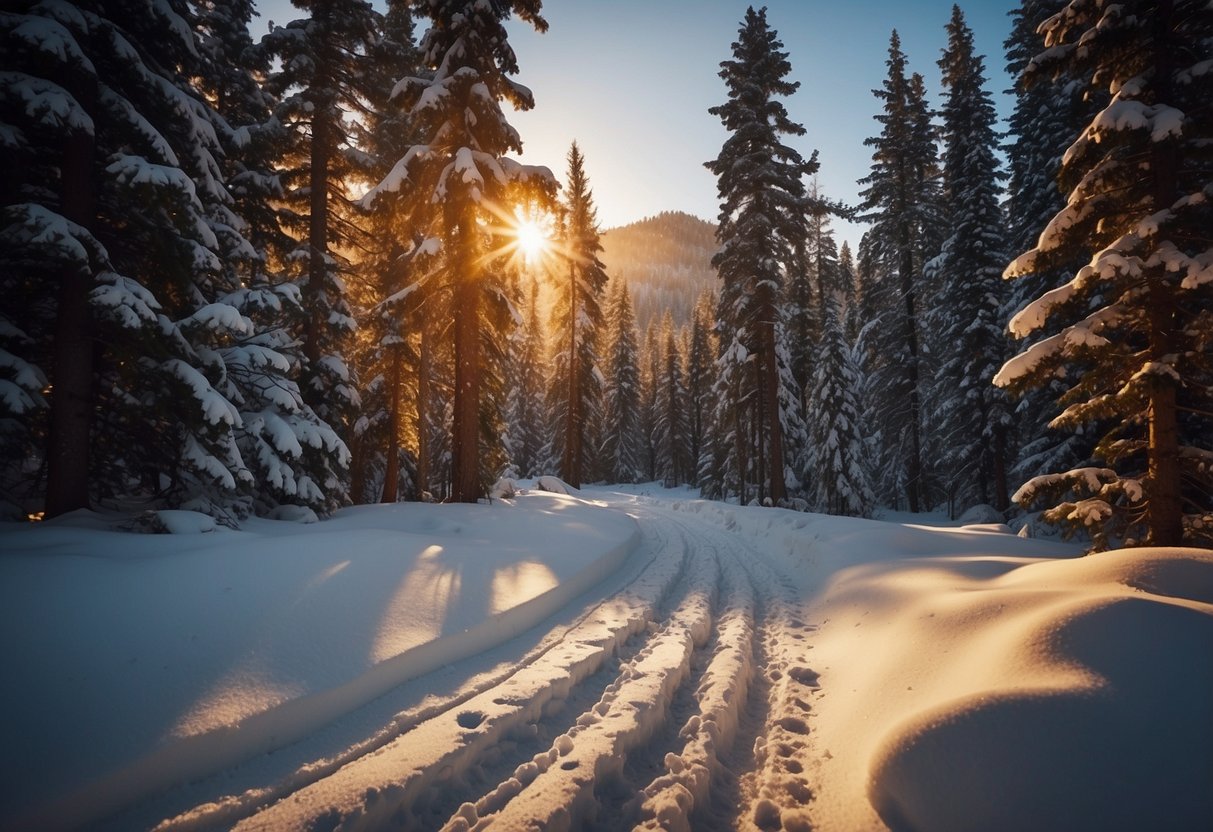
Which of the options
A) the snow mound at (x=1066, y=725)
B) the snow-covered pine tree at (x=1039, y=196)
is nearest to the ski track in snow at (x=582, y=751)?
the snow mound at (x=1066, y=725)

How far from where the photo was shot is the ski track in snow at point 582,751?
263cm

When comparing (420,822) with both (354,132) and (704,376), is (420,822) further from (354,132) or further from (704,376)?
(704,376)

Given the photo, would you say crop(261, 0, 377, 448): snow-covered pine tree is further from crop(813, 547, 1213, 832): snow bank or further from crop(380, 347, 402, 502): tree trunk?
crop(813, 547, 1213, 832): snow bank

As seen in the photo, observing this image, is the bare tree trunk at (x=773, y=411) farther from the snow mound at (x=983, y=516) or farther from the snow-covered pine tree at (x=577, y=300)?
the snow-covered pine tree at (x=577, y=300)

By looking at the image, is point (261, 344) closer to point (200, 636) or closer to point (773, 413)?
point (200, 636)

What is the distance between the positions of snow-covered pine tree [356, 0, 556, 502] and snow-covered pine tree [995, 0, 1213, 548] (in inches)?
383

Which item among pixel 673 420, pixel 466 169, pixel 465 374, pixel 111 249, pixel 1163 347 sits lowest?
pixel 1163 347

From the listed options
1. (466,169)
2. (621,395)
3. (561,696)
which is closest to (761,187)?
(466,169)

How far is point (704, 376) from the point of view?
1828 inches

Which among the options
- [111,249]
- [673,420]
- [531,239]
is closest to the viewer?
[111,249]

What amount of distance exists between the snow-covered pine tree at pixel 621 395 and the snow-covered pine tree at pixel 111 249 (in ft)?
121

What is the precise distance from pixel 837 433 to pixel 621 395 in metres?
24.1

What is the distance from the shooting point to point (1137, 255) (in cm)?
573

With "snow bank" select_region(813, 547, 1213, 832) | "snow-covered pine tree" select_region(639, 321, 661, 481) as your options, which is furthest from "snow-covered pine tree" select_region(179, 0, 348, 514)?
"snow-covered pine tree" select_region(639, 321, 661, 481)
